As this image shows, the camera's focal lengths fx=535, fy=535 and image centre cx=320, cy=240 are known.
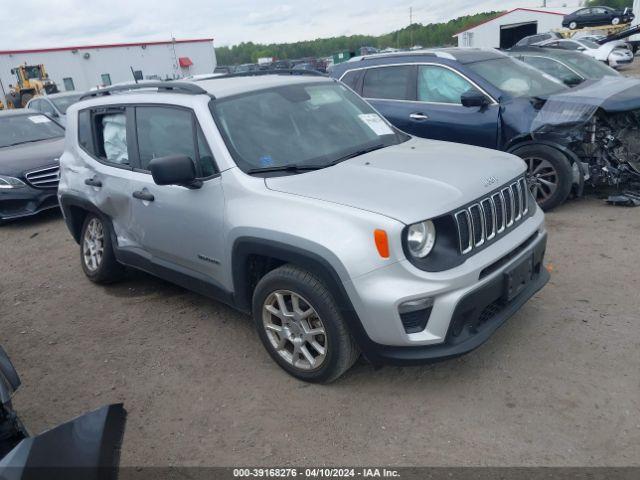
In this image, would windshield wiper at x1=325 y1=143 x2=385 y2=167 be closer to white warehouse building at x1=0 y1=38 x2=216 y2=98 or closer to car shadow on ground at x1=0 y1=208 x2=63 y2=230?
car shadow on ground at x1=0 y1=208 x2=63 y2=230

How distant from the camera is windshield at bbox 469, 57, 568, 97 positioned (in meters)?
6.29

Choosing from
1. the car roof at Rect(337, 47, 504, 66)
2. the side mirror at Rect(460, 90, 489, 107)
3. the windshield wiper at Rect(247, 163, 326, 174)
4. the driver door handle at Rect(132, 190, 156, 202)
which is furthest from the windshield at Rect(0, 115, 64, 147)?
the windshield wiper at Rect(247, 163, 326, 174)

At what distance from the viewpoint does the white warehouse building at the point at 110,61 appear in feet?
130

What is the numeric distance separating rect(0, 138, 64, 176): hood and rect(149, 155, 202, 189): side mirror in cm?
539

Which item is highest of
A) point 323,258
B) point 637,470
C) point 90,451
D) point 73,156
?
point 73,156

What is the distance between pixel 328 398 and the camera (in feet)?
10.6

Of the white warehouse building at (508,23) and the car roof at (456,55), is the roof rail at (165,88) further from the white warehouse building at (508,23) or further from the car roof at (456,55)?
the white warehouse building at (508,23)

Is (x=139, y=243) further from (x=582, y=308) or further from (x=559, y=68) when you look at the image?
(x=559, y=68)

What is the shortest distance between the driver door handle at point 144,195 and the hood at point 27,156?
15.1 feet

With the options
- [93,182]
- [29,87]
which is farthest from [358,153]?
[29,87]

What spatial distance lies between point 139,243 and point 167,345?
882 mm

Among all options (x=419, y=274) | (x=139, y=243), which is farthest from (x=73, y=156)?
(x=419, y=274)

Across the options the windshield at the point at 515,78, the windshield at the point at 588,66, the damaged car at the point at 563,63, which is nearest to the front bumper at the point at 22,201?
the windshield at the point at 515,78

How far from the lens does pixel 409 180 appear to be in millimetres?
3131
